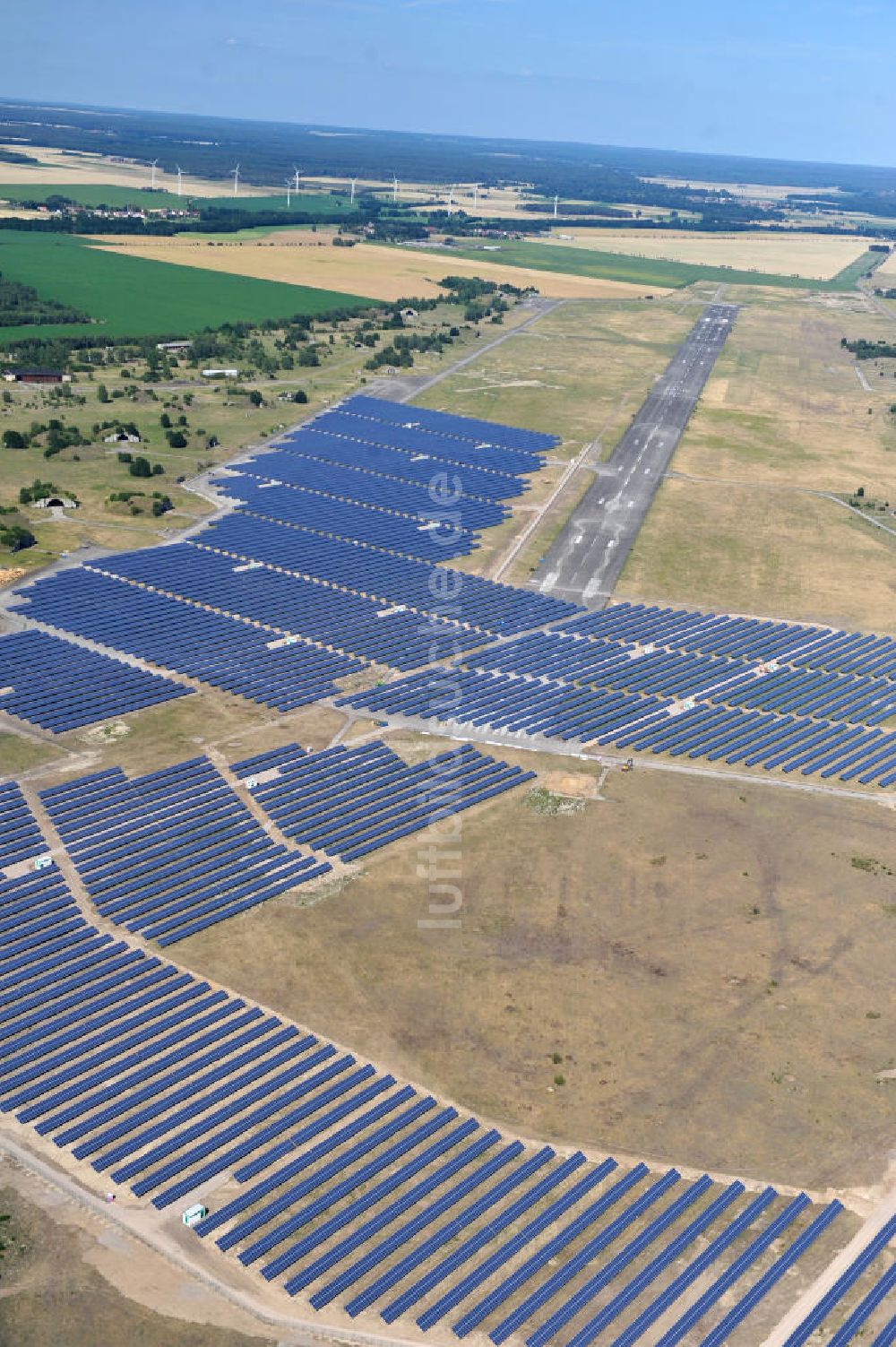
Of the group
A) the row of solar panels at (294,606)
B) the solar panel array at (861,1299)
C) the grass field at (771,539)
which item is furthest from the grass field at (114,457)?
the solar panel array at (861,1299)

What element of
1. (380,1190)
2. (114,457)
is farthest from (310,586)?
(380,1190)

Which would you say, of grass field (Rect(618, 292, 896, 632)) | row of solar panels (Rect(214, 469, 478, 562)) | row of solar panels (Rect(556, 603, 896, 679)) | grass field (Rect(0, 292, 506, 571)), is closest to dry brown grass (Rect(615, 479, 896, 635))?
grass field (Rect(618, 292, 896, 632))

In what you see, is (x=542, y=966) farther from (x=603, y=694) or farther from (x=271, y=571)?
(x=271, y=571)

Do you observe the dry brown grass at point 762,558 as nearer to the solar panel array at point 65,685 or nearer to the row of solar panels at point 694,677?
the row of solar panels at point 694,677

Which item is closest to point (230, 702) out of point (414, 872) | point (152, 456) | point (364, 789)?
point (364, 789)

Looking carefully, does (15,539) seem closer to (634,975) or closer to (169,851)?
(169,851)

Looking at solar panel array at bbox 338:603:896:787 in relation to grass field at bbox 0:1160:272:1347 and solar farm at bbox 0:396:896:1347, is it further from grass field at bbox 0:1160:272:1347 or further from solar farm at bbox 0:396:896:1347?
grass field at bbox 0:1160:272:1347

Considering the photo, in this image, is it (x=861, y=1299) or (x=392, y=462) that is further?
(x=392, y=462)
